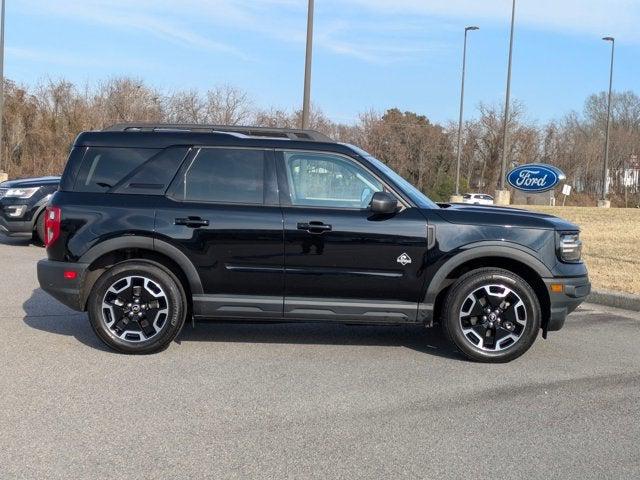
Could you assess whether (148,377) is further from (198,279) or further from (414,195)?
(414,195)

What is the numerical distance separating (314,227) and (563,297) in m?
2.16

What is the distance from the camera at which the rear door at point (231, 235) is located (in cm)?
577

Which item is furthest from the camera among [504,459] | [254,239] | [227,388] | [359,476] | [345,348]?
[345,348]

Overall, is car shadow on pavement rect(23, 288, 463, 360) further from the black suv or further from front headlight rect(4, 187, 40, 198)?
front headlight rect(4, 187, 40, 198)

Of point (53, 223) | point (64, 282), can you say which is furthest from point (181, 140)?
point (64, 282)

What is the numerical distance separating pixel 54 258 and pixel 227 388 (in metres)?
2.04

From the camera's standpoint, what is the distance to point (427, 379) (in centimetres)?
540

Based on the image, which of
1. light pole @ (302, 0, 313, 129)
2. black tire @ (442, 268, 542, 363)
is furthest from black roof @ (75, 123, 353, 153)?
light pole @ (302, 0, 313, 129)

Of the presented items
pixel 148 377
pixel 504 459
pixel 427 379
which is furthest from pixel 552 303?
pixel 148 377

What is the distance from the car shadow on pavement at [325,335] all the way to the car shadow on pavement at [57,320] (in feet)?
2.81

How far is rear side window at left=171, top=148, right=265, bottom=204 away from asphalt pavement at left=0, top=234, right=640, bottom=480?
1350 mm

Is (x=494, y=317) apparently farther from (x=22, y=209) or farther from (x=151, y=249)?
(x=22, y=209)

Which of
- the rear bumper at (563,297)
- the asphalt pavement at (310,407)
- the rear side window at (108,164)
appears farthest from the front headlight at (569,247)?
the rear side window at (108,164)

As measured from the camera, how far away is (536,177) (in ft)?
48.8
